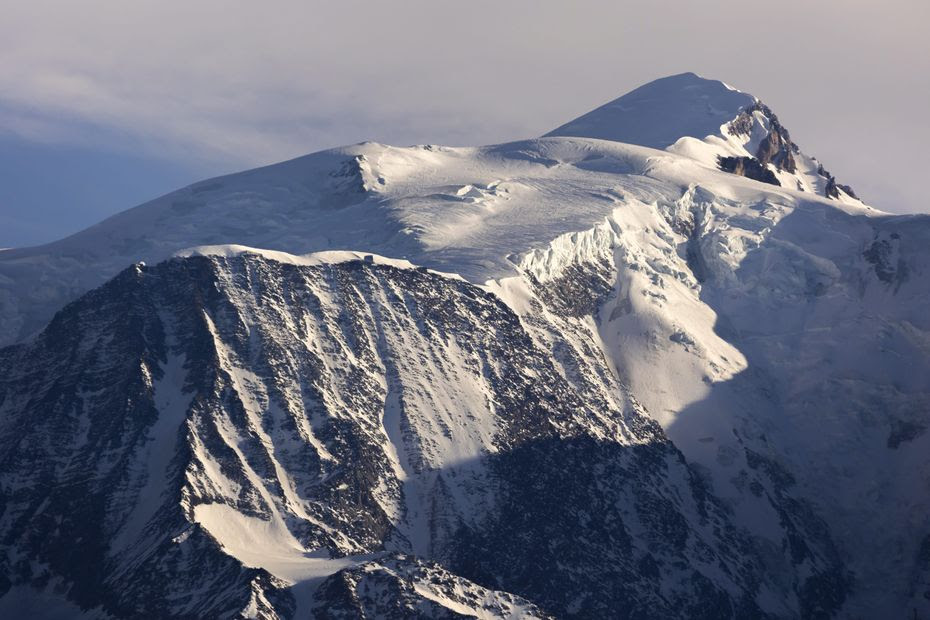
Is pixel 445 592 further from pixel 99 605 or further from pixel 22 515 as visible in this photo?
pixel 22 515

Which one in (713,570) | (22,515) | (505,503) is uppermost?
(22,515)

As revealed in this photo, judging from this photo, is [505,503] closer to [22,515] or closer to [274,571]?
[274,571]

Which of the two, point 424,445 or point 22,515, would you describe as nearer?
point 22,515

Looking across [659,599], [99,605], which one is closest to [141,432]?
[99,605]

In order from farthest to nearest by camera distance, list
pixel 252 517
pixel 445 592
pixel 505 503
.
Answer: pixel 505 503
pixel 252 517
pixel 445 592

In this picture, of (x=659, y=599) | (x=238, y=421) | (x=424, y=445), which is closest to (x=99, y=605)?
(x=238, y=421)

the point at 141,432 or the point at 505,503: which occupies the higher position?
the point at 141,432

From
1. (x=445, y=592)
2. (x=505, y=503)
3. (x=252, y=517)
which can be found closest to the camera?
(x=445, y=592)

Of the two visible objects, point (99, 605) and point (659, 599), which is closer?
point (99, 605)

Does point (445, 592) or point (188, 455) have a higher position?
point (188, 455)
